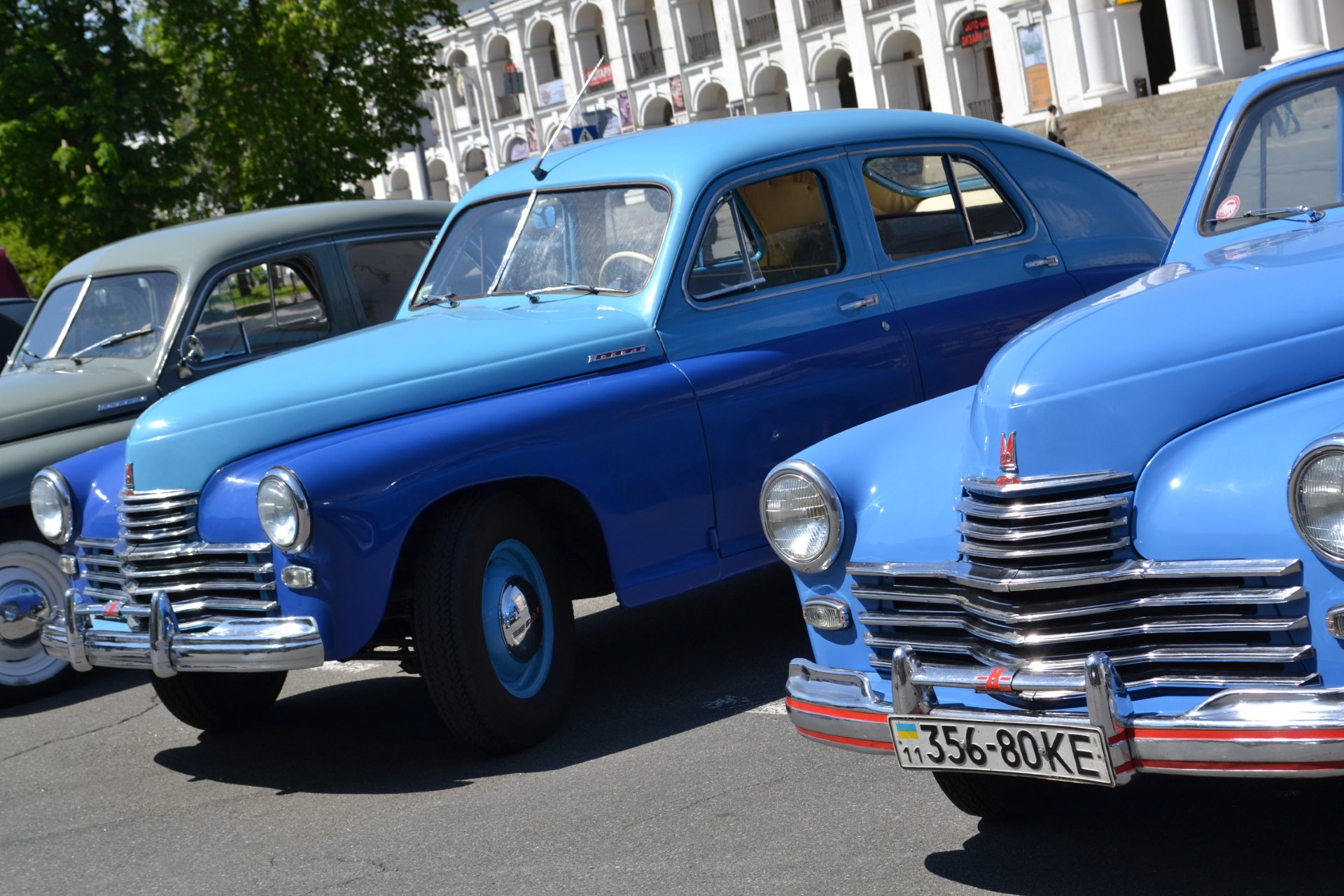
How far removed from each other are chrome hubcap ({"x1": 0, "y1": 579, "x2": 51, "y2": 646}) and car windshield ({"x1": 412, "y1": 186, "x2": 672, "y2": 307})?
7.84 feet

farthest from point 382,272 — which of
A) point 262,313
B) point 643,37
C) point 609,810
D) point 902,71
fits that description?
point 643,37

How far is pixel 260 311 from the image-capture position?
308 inches

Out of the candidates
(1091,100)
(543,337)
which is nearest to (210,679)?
(543,337)

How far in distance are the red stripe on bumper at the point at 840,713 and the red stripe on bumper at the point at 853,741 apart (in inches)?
1.7

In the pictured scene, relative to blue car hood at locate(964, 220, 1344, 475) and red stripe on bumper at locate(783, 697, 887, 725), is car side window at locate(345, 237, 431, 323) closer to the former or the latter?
red stripe on bumper at locate(783, 697, 887, 725)

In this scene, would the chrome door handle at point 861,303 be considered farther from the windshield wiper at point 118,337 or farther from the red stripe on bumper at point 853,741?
the windshield wiper at point 118,337

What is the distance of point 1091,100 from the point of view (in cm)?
3819

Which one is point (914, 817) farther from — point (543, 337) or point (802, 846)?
point (543, 337)

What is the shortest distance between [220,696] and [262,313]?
2.33m

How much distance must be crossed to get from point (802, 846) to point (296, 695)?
10.9 ft

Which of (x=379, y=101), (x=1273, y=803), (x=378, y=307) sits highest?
(x=379, y=101)

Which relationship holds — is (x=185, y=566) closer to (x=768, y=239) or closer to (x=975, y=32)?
(x=768, y=239)

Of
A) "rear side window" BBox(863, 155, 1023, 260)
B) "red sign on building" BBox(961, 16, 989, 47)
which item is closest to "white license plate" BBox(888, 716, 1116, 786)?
"rear side window" BBox(863, 155, 1023, 260)

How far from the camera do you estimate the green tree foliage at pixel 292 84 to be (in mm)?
20219
